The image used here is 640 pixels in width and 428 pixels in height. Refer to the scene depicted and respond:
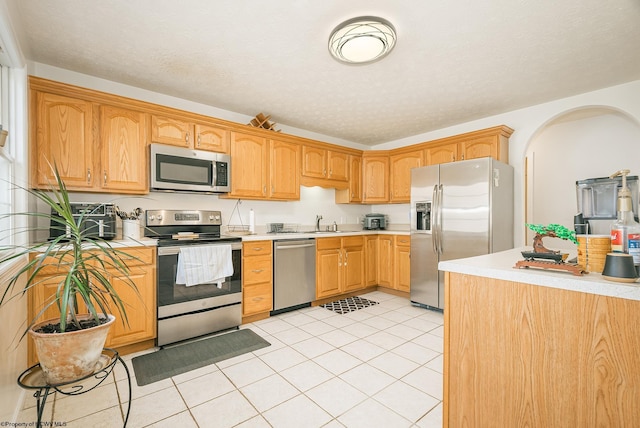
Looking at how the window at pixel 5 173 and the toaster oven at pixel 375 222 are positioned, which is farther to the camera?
the toaster oven at pixel 375 222

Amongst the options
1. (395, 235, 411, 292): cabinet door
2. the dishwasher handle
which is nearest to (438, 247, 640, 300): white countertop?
the dishwasher handle

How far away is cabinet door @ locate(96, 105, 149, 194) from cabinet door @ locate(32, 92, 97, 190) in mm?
93

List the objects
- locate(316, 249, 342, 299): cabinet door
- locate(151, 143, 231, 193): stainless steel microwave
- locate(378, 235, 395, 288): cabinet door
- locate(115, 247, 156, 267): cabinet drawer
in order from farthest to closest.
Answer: locate(378, 235, 395, 288): cabinet door
locate(316, 249, 342, 299): cabinet door
locate(151, 143, 231, 193): stainless steel microwave
locate(115, 247, 156, 267): cabinet drawer

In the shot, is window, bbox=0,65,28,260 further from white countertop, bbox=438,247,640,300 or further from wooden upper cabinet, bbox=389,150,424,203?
wooden upper cabinet, bbox=389,150,424,203

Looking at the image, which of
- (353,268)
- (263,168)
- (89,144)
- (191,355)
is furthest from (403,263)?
(89,144)

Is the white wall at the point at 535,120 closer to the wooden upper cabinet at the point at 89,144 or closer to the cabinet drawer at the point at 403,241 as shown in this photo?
the cabinet drawer at the point at 403,241

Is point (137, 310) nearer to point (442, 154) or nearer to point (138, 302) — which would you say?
point (138, 302)

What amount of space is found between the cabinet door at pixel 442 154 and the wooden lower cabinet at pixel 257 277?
Result: 2.54 meters

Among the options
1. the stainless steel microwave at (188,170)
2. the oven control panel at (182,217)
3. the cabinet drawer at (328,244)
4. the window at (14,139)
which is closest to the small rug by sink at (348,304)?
the cabinet drawer at (328,244)

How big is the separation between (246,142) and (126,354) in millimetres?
2424

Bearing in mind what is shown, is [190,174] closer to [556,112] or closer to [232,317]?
[232,317]

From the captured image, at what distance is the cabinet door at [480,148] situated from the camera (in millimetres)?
3537

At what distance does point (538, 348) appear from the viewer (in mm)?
1152

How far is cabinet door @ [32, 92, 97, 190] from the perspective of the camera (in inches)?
92.7
